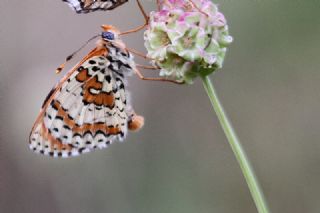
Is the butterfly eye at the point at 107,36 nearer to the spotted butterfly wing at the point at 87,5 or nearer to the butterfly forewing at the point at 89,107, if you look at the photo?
the butterfly forewing at the point at 89,107

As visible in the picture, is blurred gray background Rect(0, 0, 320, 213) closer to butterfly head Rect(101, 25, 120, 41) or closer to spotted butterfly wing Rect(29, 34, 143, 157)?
spotted butterfly wing Rect(29, 34, 143, 157)

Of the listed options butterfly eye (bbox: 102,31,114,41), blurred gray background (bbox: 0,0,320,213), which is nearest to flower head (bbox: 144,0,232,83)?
butterfly eye (bbox: 102,31,114,41)

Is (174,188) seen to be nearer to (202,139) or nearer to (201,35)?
(202,139)

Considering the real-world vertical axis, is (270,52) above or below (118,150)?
above

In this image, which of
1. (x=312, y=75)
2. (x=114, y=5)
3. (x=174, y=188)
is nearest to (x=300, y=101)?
(x=312, y=75)

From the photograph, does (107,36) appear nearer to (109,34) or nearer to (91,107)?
(109,34)
